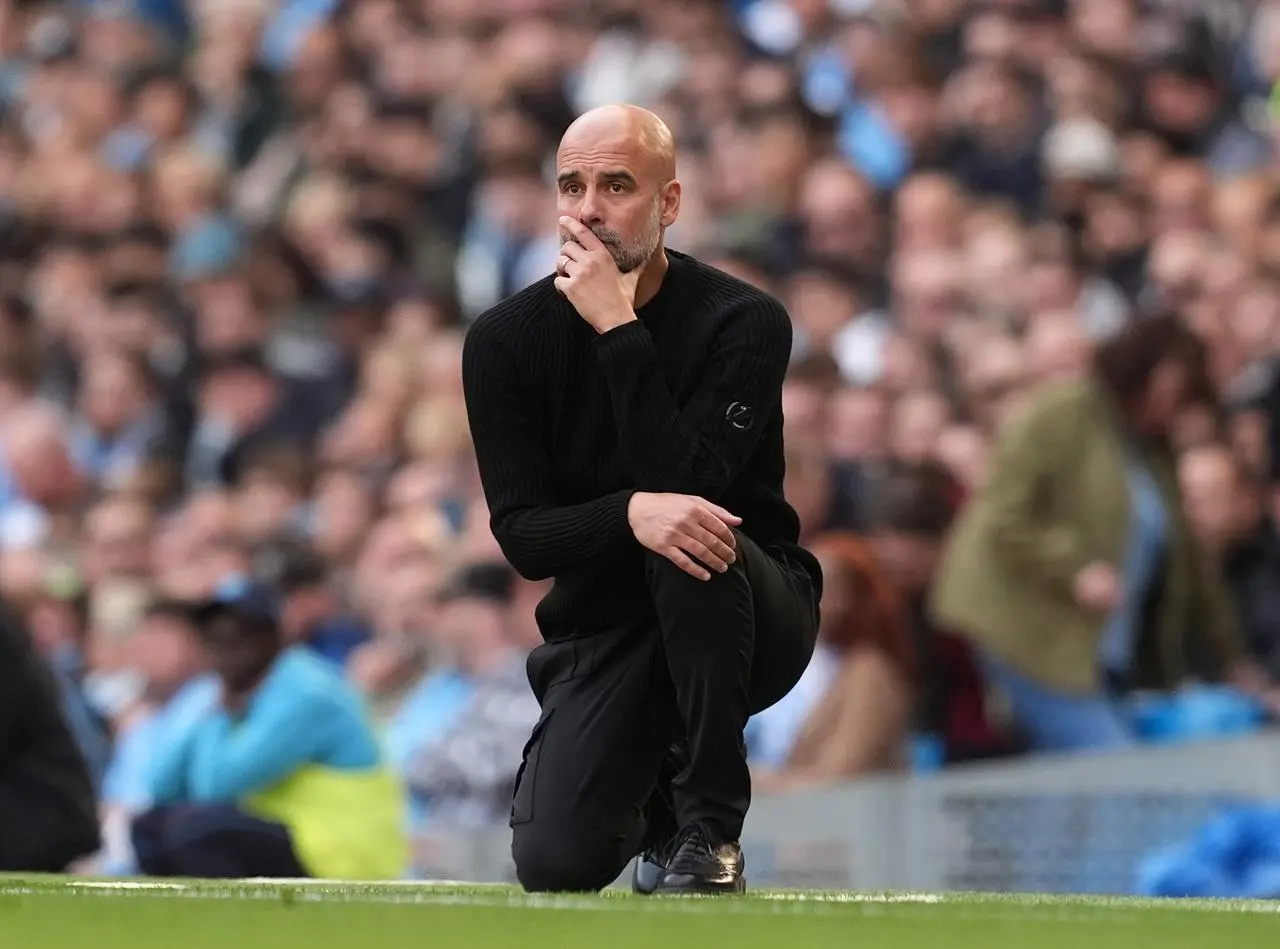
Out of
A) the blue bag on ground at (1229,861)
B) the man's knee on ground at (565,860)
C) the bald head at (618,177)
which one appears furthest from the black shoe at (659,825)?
the blue bag on ground at (1229,861)

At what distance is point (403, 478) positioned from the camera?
467 inches

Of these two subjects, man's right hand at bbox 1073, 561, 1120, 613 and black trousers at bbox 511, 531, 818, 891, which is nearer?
black trousers at bbox 511, 531, 818, 891

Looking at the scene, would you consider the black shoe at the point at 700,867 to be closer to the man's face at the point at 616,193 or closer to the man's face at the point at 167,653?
the man's face at the point at 616,193

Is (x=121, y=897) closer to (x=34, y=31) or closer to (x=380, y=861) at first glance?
(x=380, y=861)

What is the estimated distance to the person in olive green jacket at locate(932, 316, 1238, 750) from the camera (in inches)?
340

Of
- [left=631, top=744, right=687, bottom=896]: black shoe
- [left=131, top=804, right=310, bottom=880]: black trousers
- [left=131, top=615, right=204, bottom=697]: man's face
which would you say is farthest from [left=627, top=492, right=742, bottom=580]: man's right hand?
[left=131, top=615, right=204, bottom=697]: man's face

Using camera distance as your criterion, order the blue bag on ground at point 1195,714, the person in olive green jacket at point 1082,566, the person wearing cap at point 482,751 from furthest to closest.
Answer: the person wearing cap at point 482,751 → the person in olive green jacket at point 1082,566 → the blue bag on ground at point 1195,714

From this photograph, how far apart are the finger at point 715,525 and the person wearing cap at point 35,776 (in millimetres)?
2709

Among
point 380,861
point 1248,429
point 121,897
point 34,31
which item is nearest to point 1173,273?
point 1248,429


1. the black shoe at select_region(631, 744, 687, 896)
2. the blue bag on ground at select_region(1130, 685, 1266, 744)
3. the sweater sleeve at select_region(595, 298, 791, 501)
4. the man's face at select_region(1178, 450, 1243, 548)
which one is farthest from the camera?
the man's face at select_region(1178, 450, 1243, 548)

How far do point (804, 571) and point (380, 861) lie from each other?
9.46 feet

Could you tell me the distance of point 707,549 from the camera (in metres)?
4.83

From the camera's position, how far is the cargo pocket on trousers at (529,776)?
202 inches

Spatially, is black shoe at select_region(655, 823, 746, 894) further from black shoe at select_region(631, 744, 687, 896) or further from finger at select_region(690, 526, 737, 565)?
finger at select_region(690, 526, 737, 565)
